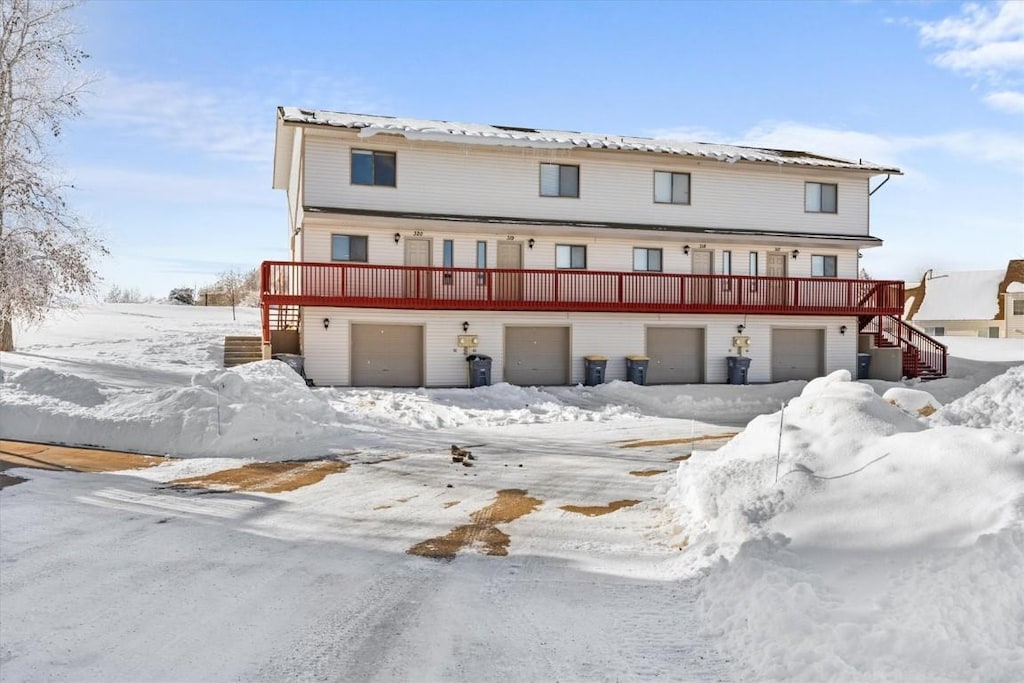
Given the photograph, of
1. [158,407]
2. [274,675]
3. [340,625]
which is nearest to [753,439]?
[340,625]

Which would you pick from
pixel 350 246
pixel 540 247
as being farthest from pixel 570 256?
pixel 350 246

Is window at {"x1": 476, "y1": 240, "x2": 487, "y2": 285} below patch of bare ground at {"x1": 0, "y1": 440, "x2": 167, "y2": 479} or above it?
above

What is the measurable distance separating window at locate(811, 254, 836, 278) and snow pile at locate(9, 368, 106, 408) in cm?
2506

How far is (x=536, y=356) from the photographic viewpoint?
25.4 metres

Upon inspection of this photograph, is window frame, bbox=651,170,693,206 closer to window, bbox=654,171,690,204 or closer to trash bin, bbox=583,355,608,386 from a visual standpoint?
window, bbox=654,171,690,204

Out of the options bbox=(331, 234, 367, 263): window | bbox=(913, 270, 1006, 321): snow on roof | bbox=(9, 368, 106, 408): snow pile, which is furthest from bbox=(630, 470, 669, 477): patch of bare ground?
bbox=(913, 270, 1006, 321): snow on roof

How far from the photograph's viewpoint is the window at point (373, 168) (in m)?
23.9

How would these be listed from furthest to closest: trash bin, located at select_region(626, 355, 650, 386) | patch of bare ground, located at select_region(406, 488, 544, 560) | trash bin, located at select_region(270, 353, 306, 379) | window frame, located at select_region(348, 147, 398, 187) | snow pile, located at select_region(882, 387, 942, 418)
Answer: trash bin, located at select_region(626, 355, 650, 386) → window frame, located at select_region(348, 147, 398, 187) → trash bin, located at select_region(270, 353, 306, 379) → snow pile, located at select_region(882, 387, 942, 418) → patch of bare ground, located at select_region(406, 488, 544, 560)

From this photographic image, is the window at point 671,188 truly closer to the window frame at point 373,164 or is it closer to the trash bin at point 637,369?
the trash bin at point 637,369

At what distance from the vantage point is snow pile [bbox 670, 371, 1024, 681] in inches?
172

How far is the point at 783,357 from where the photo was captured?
28.0m

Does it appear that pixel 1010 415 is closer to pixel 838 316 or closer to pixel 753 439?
pixel 753 439

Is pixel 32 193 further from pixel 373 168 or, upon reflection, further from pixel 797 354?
pixel 797 354

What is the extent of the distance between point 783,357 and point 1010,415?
2034 cm
